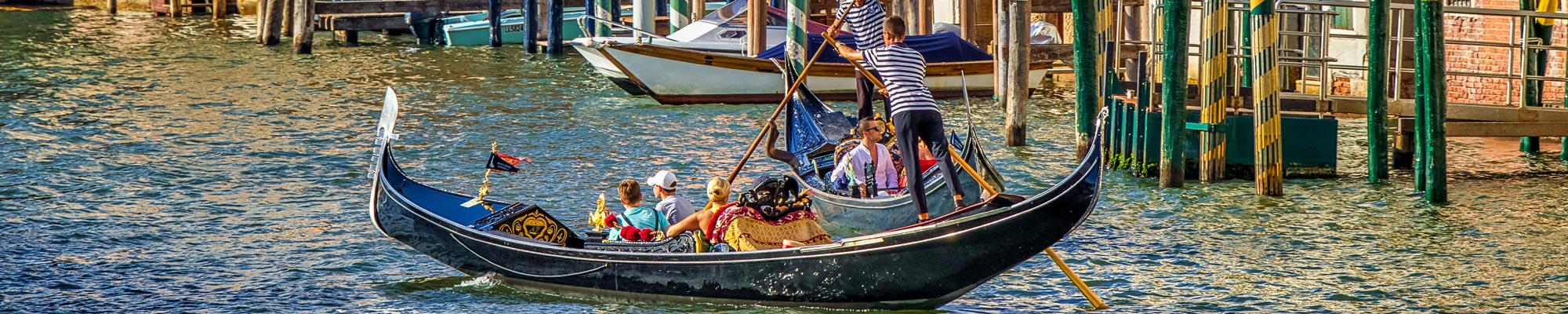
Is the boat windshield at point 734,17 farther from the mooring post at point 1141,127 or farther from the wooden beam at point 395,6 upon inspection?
the mooring post at point 1141,127

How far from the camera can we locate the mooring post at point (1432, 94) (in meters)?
8.52

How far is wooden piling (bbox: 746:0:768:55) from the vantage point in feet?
50.5

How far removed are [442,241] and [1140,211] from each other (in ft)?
11.9

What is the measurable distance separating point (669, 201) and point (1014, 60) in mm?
4477

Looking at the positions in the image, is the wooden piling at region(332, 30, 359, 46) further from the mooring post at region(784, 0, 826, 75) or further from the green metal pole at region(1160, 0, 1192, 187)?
the green metal pole at region(1160, 0, 1192, 187)

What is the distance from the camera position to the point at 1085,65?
404 inches

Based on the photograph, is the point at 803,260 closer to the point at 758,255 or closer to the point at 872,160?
the point at 758,255

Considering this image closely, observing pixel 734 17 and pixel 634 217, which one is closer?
pixel 634 217

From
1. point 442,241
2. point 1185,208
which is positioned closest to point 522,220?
point 442,241

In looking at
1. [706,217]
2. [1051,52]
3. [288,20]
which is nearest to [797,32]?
[1051,52]

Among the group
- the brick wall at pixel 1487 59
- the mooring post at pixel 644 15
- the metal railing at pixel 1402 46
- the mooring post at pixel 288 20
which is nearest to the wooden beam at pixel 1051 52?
the metal railing at pixel 1402 46

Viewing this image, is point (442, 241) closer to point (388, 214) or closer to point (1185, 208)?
point (388, 214)

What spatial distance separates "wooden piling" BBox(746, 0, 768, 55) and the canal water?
1.17 meters

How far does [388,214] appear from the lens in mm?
7445
